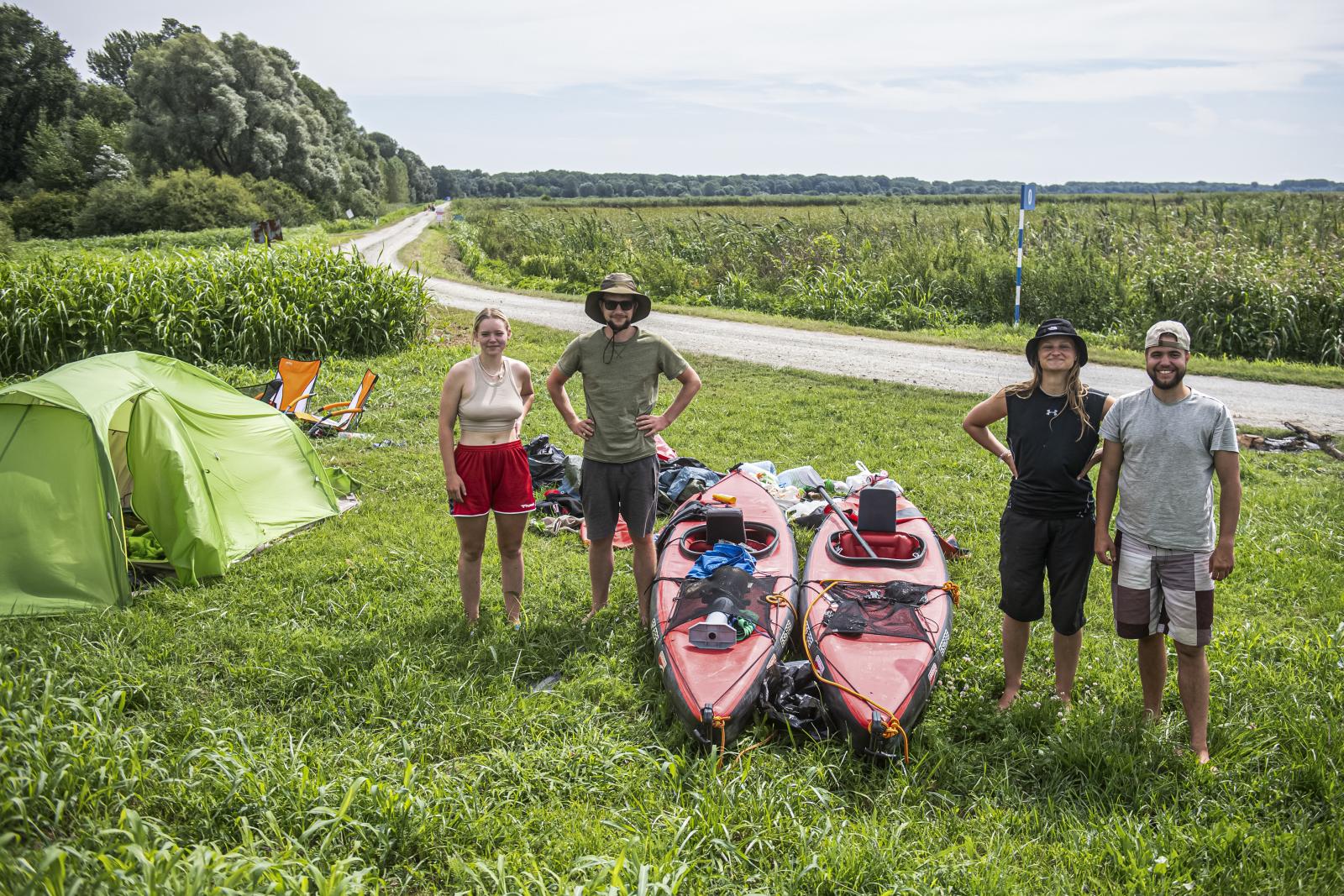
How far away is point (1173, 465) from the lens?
387cm

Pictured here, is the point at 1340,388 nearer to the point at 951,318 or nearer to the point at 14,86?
the point at 951,318

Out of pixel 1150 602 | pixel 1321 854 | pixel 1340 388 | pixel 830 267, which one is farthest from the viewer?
pixel 830 267

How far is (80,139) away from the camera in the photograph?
4694cm

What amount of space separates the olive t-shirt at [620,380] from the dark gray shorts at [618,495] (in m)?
0.08

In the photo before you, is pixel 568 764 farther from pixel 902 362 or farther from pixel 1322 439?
pixel 902 362

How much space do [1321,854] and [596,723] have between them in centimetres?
317

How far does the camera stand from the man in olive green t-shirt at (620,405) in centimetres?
520

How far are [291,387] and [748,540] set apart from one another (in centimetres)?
698

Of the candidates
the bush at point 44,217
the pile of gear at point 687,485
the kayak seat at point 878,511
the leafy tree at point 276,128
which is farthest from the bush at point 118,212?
the kayak seat at point 878,511

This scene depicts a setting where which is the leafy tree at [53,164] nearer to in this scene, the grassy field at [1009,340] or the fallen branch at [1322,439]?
the grassy field at [1009,340]

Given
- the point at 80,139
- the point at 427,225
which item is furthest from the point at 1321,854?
the point at 80,139

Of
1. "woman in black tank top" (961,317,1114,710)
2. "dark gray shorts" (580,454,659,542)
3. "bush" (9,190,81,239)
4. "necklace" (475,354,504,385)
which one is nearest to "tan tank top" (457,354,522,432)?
"necklace" (475,354,504,385)

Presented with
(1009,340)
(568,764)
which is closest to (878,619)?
(568,764)

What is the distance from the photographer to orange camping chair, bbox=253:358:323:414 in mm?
10117
